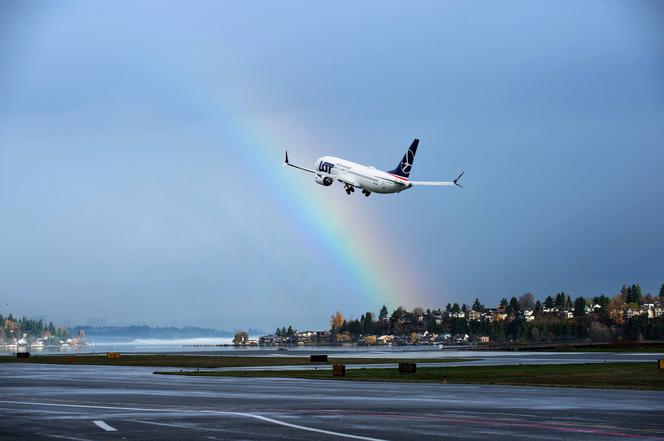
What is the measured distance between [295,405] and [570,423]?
13.9 metres

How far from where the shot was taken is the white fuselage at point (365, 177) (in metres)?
110

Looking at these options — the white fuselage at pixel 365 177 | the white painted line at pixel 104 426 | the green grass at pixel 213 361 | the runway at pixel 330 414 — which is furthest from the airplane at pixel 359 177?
the white painted line at pixel 104 426

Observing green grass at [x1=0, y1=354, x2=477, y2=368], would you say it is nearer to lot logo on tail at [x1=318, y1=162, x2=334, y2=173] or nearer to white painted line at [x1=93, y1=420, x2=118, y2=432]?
lot logo on tail at [x1=318, y1=162, x2=334, y2=173]

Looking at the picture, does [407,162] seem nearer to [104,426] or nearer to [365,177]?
[365,177]

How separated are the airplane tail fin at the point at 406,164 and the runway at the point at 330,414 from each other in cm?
6533

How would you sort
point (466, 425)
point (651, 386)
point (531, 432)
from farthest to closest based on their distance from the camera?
point (651, 386)
point (466, 425)
point (531, 432)

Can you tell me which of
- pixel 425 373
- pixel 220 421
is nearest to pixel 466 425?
pixel 220 421

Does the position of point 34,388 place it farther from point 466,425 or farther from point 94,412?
point 466,425

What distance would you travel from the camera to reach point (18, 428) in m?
30.0

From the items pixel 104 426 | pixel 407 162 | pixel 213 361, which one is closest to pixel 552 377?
pixel 104 426

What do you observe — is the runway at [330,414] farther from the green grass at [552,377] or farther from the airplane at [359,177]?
the airplane at [359,177]

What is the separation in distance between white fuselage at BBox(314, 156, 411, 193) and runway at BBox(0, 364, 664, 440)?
2162 inches

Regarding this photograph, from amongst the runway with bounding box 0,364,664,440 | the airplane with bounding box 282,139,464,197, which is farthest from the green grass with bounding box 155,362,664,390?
the airplane with bounding box 282,139,464,197

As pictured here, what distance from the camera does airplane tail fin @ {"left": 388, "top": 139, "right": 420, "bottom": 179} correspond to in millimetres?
120438
